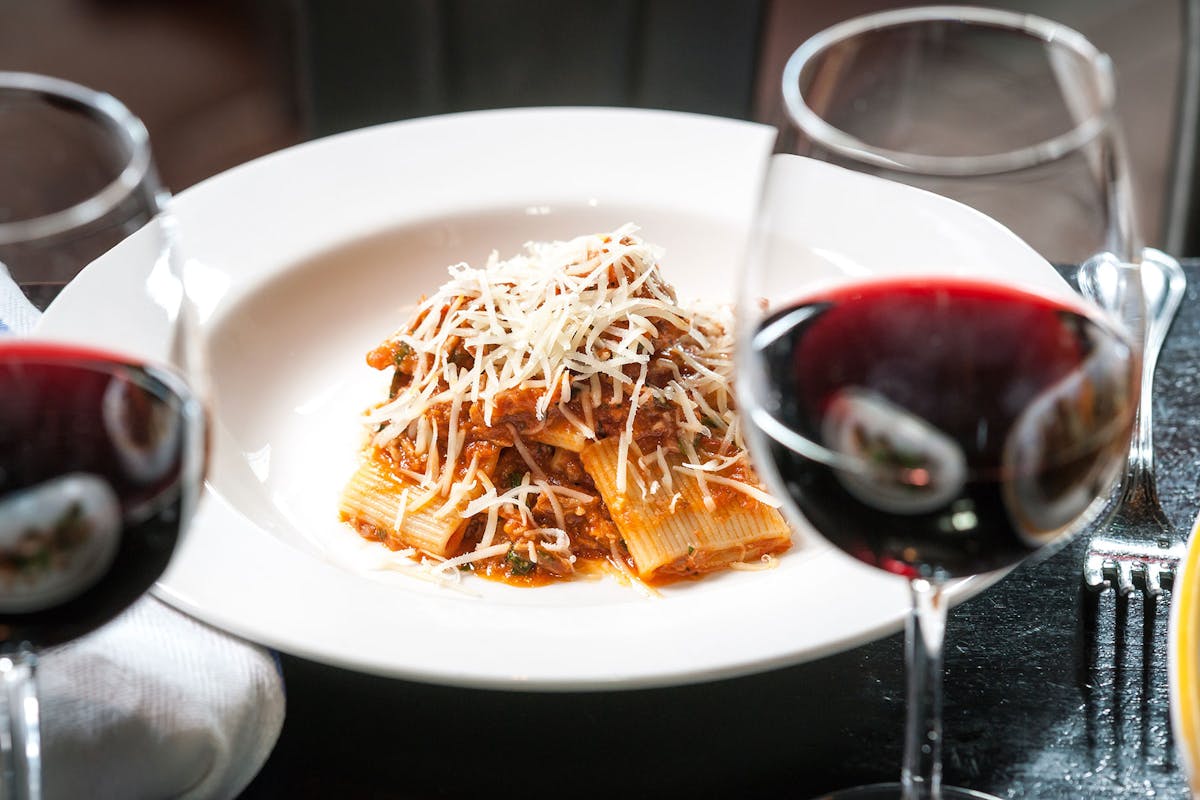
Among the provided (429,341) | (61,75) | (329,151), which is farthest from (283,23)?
(429,341)

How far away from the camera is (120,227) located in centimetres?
85

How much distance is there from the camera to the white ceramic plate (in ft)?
2.94

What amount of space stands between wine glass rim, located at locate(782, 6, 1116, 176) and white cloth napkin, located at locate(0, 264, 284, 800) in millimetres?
537

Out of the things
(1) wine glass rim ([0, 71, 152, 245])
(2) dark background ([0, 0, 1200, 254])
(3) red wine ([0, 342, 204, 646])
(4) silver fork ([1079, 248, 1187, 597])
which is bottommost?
(2) dark background ([0, 0, 1200, 254])

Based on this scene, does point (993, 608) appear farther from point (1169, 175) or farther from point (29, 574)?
point (1169, 175)

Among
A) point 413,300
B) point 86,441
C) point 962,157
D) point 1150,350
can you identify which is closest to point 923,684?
point 962,157

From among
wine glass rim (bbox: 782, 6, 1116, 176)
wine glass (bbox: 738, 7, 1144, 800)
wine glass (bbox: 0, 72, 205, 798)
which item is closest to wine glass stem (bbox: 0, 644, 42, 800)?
wine glass (bbox: 0, 72, 205, 798)

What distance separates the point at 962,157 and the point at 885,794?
476 millimetres

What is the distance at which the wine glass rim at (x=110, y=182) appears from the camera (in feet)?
2.68

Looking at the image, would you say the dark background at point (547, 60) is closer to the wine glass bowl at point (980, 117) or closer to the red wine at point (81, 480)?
the wine glass bowl at point (980, 117)

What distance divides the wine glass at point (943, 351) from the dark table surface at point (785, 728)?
5.9 inches

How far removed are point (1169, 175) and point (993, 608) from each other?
1568 millimetres

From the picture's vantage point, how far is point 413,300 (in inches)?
72.5

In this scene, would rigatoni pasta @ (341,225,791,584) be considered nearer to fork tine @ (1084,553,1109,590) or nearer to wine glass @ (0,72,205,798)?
fork tine @ (1084,553,1109,590)
